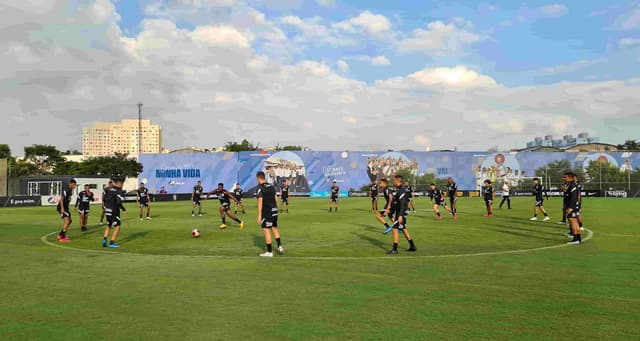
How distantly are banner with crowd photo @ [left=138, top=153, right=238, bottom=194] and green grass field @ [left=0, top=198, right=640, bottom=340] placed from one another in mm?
73663

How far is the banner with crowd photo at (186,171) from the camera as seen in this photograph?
294 feet

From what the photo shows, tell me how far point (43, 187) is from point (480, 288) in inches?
2579

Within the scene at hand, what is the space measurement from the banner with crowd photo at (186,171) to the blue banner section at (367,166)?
18cm

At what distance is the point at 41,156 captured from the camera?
336 ft

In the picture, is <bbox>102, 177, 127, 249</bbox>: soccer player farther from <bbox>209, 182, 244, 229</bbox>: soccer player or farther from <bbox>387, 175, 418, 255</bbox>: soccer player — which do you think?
<bbox>387, 175, 418, 255</bbox>: soccer player

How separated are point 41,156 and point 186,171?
34071mm

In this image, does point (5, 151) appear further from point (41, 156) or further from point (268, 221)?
point (268, 221)

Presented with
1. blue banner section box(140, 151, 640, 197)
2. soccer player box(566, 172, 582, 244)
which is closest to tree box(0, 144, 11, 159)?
blue banner section box(140, 151, 640, 197)

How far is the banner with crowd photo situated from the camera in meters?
89.6

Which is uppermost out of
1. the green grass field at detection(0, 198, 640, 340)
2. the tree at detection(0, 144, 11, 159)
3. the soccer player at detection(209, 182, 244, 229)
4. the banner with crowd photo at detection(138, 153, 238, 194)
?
the tree at detection(0, 144, 11, 159)

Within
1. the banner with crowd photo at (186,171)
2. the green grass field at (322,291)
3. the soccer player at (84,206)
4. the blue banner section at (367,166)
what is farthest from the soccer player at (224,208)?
the banner with crowd photo at (186,171)

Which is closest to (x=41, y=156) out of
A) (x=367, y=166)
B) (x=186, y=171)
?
(x=186, y=171)

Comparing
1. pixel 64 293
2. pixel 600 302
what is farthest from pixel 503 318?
pixel 64 293

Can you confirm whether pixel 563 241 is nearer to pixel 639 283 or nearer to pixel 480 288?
pixel 639 283
